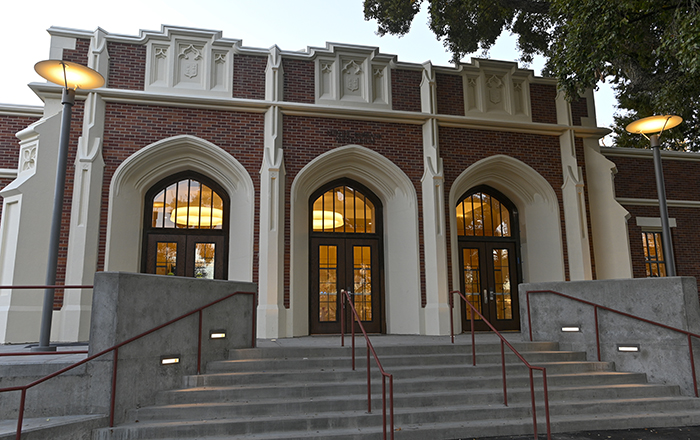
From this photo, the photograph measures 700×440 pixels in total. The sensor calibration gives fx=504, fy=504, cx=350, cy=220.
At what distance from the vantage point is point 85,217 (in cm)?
963

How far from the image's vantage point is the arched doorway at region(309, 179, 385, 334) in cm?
1127

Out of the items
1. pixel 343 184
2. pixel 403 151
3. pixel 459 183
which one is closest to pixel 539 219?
pixel 459 183

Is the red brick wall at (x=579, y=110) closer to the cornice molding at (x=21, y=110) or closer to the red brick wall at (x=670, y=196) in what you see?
the red brick wall at (x=670, y=196)

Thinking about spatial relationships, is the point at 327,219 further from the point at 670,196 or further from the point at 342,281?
the point at 670,196

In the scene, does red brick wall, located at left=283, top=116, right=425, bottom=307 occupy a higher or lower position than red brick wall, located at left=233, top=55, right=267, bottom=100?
lower

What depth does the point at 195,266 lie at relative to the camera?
35.7ft

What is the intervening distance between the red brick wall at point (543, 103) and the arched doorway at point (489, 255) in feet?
6.94

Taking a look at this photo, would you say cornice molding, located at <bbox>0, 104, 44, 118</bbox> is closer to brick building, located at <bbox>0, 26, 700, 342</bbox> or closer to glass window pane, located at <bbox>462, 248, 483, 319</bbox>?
brick building, located at <bbox>0, 26, 700, 342</bbox>

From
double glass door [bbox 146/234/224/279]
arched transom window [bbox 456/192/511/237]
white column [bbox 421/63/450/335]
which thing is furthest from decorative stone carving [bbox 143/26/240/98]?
arched transom window [bbox 456/192/511/237]

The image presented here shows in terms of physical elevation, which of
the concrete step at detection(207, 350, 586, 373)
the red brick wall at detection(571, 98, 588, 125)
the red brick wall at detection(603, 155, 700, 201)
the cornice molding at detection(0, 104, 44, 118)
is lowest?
the concrete step at detection(207, 350, 586, 373)

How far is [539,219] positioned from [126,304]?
382 inches

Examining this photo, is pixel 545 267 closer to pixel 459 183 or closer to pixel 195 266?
pixel 459 183

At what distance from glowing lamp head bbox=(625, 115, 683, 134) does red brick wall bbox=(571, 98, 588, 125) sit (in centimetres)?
352

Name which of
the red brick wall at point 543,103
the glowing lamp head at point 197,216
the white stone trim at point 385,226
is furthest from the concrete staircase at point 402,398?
the red brick wall at point 543,103
